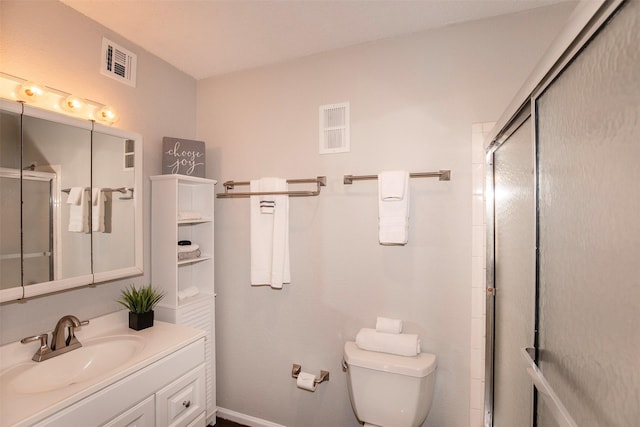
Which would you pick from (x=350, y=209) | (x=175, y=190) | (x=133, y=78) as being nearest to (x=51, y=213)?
(x=175, y=190)

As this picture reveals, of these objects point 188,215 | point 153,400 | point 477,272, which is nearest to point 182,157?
point 188,215

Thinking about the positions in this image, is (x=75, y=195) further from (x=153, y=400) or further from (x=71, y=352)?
(x=153, y=400)

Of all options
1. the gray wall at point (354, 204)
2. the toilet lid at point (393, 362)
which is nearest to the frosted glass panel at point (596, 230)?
the toilet lid at point (393, 362)

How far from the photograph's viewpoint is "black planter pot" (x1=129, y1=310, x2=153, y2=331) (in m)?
1.58

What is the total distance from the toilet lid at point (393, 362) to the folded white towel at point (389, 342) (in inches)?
0.9

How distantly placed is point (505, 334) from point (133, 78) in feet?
7.84

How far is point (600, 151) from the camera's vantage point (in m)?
0.53

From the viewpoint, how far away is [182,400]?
1.44 metres

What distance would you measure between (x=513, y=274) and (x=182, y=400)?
1639 millimetres

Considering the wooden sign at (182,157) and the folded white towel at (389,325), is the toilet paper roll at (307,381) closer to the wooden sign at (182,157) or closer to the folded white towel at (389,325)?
the folded white towel at (389,325)

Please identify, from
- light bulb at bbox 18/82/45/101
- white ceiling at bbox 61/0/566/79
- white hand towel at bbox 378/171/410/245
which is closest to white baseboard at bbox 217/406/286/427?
white hand towel at bbox 378/171/410/245

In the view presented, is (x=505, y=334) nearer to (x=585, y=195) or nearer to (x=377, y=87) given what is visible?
(x=585, y=195)

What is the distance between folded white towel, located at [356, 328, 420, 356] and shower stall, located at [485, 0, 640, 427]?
1.74 ft

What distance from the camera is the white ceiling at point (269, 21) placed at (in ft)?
4.62
